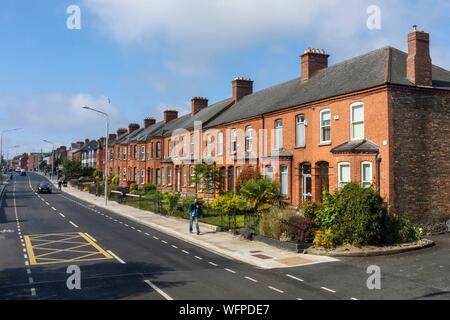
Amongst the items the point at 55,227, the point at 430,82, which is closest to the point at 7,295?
the point at 55,227

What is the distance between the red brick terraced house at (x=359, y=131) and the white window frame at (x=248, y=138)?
0.15 metres

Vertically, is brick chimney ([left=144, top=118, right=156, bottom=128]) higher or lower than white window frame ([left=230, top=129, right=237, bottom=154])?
higher

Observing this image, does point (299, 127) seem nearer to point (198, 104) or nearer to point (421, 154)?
point (421, 154)

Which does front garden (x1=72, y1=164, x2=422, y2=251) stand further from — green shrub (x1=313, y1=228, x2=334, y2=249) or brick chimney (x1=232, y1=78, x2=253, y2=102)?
brick chimney (x1=232, y1=78, x2=253, y2=102)

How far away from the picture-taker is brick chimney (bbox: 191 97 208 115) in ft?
176

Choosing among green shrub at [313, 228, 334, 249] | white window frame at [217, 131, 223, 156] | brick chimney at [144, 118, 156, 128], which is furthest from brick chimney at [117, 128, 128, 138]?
green shrub at [313, 228, 334, 249]

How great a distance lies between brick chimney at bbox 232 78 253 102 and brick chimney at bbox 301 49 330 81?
12234 millimetres

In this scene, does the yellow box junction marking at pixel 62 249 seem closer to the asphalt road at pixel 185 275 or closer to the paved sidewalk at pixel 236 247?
the asphalt road at pixel 185 275

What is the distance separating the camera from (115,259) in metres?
15.8

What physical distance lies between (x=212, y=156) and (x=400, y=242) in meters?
23.8

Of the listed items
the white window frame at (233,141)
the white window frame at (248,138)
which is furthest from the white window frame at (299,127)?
the white window frame at (233,141)

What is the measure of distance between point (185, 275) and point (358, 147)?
12400 millimetres

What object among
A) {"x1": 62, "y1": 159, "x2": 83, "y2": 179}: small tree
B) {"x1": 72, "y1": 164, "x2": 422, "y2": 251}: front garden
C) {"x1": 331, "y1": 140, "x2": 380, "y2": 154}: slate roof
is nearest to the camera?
{"x1": 72, "y1": 164, "x2": 422, "y2": 251}: front garden

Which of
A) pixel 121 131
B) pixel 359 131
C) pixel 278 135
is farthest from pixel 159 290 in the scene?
pixel 121 131
